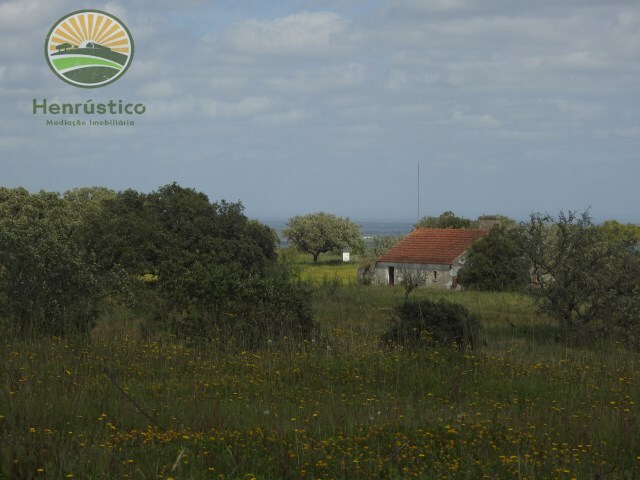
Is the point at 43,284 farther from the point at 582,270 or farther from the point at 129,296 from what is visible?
the point at 582,270

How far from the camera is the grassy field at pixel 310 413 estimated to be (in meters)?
6.18

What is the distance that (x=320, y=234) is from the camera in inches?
3829

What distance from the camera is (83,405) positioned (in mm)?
7871

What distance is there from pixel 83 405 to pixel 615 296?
15154mm

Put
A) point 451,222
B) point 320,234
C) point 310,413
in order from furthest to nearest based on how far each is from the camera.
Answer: point 320,234, point 451,222, point 310,413

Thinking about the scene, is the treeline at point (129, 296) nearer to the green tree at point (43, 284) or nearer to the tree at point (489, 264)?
the green tree at point (43, 284)

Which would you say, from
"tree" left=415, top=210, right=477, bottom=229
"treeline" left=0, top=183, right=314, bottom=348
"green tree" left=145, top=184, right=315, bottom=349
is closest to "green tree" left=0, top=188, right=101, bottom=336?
"treeline" left=0, top=183, right=314, bottom=348

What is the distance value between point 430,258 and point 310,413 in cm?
4606

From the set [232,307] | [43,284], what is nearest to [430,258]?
[232,307]

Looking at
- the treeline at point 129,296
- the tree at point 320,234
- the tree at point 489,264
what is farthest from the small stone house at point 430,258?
the tree at point 320,234

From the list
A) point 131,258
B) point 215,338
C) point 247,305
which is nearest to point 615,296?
point 247,305

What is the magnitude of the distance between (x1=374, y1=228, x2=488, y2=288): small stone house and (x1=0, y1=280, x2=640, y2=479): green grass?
129 feet

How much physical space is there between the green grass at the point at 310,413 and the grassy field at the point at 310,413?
0.02 meters

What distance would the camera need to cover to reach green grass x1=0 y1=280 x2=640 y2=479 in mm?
6180
